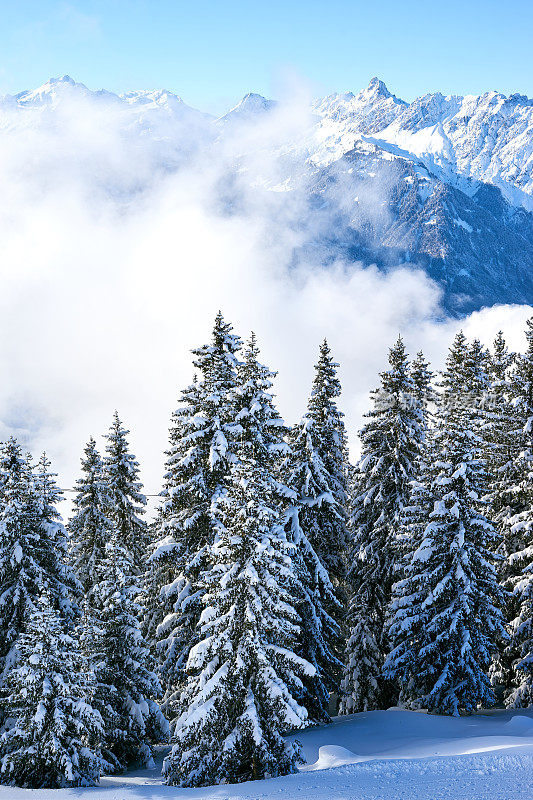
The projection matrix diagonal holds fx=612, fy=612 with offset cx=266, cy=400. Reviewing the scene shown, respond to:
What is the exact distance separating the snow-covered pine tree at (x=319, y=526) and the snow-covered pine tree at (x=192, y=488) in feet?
9.50

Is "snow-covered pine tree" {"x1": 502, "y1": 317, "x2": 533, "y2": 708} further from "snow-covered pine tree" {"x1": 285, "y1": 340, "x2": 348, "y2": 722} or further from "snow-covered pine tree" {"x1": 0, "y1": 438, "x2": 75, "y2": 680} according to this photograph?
"snow-covered pine tree" {"x1": 0, "y1": 438, "x2": 75, "y2": 680}

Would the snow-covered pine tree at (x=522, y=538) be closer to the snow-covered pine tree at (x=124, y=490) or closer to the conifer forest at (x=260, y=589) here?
the conifer forest at (x=260, y=589)

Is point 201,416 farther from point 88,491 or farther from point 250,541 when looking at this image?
point 88,491

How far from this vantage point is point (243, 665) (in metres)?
15.0

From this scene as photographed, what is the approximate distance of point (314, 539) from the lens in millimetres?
25156

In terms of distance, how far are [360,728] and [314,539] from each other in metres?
7.02

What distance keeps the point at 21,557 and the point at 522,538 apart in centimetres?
1945

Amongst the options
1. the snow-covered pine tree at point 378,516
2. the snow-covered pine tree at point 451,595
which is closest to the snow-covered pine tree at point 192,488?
the snow-covered pine tree at point 451,595

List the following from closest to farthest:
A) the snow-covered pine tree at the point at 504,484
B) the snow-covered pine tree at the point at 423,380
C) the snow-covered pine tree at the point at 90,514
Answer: the snow-covered pine tree at the point at 504,484
the snow-covered pine tree at the point at 90,514
the snow-covered pine tree at the point at 423,380

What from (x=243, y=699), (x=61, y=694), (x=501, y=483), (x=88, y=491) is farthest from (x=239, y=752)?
(x=88, y=491)

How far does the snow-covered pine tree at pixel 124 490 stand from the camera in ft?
110

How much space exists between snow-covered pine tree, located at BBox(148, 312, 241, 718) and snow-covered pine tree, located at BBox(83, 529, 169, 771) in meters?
0.87

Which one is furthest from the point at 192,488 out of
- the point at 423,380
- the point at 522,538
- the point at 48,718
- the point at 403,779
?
the point at 423,380

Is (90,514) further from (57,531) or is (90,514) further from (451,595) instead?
(451,595)
